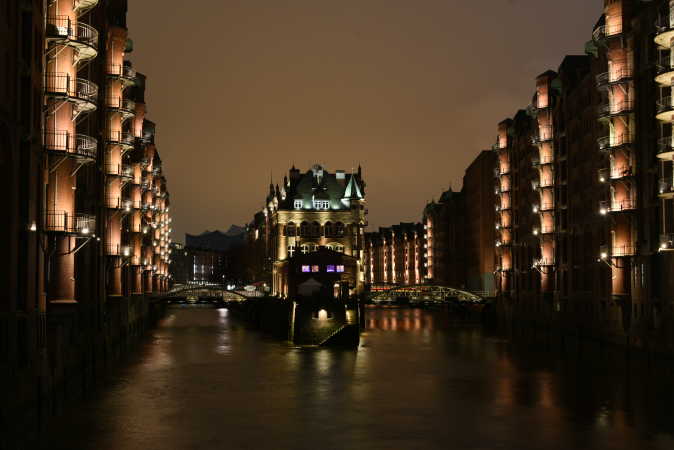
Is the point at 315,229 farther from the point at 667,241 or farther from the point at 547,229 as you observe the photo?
the point at 667,241

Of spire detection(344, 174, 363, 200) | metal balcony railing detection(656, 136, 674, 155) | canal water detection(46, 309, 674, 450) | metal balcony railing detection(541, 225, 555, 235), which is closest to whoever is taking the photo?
canal water detection(46, 309, 674, 450)

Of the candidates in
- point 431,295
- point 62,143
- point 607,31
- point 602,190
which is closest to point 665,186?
point 607,31

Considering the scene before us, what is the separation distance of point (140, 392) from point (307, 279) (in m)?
71.9

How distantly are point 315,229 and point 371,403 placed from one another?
364ft

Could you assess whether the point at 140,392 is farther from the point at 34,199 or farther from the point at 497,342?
the point at 497,342

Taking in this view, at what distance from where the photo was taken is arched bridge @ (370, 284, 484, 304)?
488 feet

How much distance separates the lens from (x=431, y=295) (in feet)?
594

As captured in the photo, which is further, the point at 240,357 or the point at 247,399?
the point at 240,357

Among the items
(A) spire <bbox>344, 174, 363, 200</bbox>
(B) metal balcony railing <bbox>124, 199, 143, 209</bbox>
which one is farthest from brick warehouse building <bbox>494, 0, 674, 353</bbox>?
(A) spire <bbox>344, 174, 363, 200</bbox>

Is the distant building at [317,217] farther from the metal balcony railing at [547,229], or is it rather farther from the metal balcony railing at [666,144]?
the metal balcony railing at [666,144]

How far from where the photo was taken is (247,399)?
168 feet

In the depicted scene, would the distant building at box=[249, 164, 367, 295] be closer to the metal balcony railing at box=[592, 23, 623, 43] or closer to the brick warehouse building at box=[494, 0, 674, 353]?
the brick warehouse building at box=[494, 0, 674, 353]

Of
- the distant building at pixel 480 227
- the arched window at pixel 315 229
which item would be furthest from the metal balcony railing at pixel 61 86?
the arched window at pixel 315 229

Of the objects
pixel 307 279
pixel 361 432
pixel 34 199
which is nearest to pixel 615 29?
pixel 361 432
